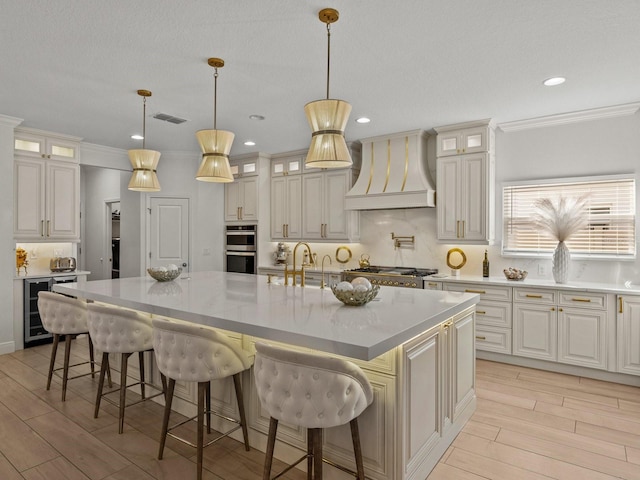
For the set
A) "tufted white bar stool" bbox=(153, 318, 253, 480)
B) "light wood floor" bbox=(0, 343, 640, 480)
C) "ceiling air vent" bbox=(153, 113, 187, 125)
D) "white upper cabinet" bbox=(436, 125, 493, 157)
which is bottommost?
"light wood floor" bbox=(0, 343, 640, 480)

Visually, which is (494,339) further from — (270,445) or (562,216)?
(270,445)

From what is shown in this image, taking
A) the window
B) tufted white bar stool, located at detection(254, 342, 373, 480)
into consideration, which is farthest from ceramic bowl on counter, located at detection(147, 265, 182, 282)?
the window

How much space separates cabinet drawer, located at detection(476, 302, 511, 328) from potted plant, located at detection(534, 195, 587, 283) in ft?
2.01

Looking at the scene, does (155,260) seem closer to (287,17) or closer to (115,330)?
(115,330)

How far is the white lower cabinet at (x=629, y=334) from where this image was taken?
362 centimetres

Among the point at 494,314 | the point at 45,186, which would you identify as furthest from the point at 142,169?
the point at 494,314

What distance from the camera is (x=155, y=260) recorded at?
20.3 feet

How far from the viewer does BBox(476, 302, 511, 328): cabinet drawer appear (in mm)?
4230

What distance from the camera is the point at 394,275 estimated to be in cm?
480

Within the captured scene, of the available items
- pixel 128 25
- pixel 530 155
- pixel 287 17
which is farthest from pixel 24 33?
pixel 530 155

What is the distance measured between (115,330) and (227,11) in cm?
223

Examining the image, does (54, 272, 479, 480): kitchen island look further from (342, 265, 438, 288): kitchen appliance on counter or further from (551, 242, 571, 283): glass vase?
(551, 242, 571, 283): glass vase

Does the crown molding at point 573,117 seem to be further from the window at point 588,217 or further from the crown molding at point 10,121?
the crown molding at point 10,121

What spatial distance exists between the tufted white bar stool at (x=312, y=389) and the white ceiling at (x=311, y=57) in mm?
1986
